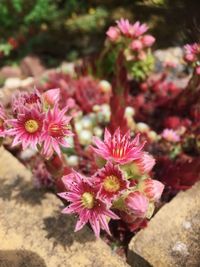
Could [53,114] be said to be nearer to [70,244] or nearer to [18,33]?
[70,244]

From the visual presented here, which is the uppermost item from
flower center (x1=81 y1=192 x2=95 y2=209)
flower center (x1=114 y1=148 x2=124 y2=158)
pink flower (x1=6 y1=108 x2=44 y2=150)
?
flower center (x1=114 y1=148 x2=124 y2=158)

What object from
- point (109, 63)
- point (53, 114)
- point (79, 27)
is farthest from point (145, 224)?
point (79, 27)

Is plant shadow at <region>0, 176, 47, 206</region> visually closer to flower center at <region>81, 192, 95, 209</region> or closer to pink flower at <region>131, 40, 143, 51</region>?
flower center at <region>81, 192, 95, 209</region>

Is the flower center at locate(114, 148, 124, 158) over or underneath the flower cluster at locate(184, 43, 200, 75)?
underneath

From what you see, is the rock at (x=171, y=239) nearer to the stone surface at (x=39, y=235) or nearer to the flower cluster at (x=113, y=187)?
the stone surface at (x=39, y=235)

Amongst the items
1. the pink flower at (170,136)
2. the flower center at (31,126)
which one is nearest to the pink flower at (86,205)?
the flower center at (31,126)

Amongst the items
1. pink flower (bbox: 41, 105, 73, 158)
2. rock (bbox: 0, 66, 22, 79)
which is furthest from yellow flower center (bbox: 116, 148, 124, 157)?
rock (bbox: 0, 66, 22, 79)
